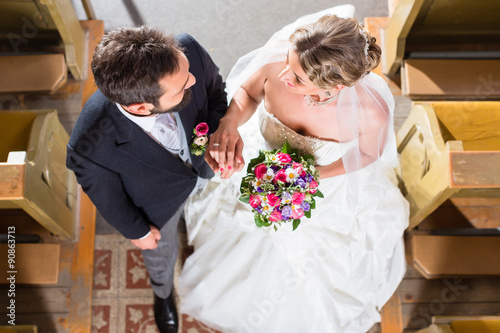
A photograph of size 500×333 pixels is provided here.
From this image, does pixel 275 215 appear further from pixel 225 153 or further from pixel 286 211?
pixel 225 153

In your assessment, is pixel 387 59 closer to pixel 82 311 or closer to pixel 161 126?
pixel 161 126

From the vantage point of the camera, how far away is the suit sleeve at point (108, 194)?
1914 mm

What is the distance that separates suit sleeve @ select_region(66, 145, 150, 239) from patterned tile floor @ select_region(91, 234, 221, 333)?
3.25 ft

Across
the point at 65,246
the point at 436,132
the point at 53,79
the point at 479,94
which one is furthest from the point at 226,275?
the point at 479,94

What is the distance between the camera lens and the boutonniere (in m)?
2.11

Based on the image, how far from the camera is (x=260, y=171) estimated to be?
7.29ft

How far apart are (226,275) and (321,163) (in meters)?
1.03

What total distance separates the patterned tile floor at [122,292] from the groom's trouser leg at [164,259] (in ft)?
0.88

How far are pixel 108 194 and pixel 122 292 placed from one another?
55.3 inches

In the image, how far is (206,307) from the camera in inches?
117

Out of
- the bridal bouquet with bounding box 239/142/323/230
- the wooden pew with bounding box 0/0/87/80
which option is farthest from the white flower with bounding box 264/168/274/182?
the wooden pew with bounding box 0/0/87/80

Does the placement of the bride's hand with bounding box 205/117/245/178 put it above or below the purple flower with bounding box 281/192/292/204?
above

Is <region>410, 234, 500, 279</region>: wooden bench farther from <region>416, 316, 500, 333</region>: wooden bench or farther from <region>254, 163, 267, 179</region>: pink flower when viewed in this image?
<region>254, 163, 267, 179</region>: pink flower

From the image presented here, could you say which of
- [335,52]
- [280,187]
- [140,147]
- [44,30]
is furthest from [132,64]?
[44,30]
